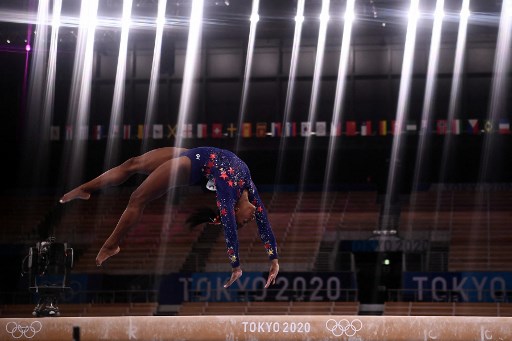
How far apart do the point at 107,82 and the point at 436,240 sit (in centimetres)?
957

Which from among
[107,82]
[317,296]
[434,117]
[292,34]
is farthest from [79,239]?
[434,117]

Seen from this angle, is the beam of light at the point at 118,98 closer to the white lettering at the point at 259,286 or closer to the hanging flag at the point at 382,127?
the white lettering at the point at 259,286

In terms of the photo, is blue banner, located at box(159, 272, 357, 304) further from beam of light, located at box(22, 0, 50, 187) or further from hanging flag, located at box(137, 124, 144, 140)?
beam of light, located at box(22, 0, 50, 187)

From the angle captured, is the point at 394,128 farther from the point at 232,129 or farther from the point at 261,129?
the point at 232,129

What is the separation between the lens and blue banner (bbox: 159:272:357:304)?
14.2 metres

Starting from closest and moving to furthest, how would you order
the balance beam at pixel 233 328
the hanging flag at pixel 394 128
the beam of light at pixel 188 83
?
the balance beam at pixel 233 328 → the beam of light at pixel 188 83 → the hanging flag at pixel 394 128

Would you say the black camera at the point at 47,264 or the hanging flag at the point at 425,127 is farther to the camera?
the hanging flag at the point at 425,127

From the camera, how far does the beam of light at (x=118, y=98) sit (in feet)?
50.7

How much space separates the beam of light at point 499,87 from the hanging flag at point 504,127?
152 mm

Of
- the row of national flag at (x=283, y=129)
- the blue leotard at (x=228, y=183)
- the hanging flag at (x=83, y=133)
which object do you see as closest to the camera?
the blue leotard at (x=228, y=183)

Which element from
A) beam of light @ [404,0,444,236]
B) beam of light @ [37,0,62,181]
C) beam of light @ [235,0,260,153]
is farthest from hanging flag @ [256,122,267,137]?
beam of light @ [37,0,62,181]

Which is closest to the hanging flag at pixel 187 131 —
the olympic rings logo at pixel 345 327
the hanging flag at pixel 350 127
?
the hanging flag at pixel 350 127

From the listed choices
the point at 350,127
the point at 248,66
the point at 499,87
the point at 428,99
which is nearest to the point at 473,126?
the point at 499,87

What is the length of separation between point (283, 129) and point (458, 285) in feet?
19.7
